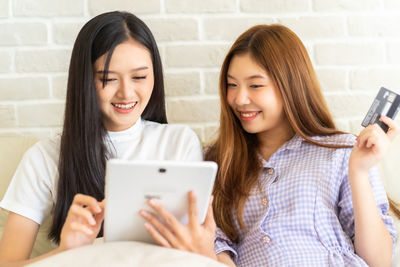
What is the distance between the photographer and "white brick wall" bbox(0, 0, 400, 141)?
64.1 inches

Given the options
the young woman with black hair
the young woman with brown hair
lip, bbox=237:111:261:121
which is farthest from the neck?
the young woman with black hair

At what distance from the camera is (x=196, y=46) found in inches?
65.3

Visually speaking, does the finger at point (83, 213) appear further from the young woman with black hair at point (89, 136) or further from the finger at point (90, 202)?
the young woman with black hair at point (89, 136)

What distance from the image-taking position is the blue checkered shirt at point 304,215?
3.96 feet

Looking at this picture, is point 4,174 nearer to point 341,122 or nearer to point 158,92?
point 158,92

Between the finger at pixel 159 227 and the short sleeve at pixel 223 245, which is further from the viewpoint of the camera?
the short sleeve at pixel 223 245

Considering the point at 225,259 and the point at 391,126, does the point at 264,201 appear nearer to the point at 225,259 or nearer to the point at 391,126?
the point at 225,259

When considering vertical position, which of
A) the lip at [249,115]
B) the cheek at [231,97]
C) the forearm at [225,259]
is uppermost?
the cheek at [231,97]

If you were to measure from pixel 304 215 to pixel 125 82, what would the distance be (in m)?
0.60

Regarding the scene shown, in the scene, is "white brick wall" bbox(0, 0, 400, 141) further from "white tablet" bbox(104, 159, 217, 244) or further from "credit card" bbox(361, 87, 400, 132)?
"white tablet" bbox(104, 159, 217, 244)

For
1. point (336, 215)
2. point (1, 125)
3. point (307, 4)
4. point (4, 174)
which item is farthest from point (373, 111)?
point (1, 125)

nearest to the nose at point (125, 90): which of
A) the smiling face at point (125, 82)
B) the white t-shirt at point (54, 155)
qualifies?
the smiling face at point (125, 82)

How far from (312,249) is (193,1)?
931 mm

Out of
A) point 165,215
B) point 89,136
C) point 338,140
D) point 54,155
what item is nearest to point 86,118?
point 89,136
